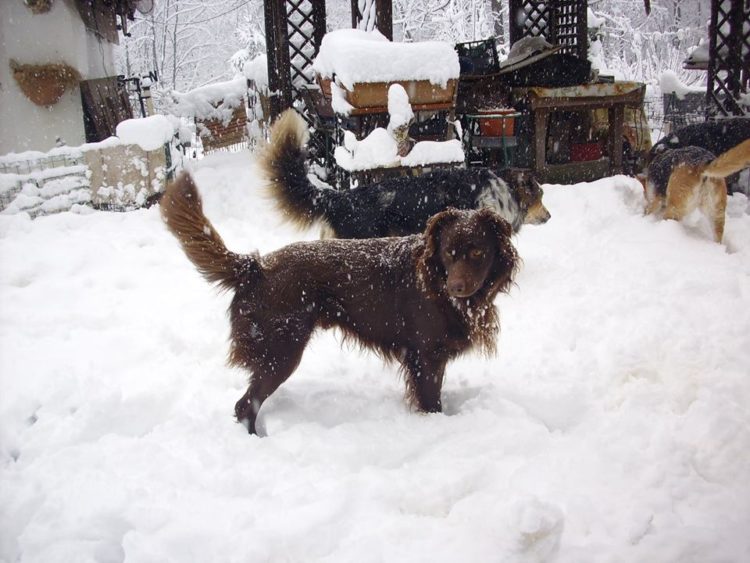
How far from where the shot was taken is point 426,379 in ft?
9.85

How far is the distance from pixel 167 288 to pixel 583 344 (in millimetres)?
3560

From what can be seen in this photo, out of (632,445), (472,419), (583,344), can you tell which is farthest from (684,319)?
(472,419)

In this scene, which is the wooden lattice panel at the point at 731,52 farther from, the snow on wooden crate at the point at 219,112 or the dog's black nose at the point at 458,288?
the snow on wooden crate at the point at 219,112

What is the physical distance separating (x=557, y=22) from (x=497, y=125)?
4274 millimetres

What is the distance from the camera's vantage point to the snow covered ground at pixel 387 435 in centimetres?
196

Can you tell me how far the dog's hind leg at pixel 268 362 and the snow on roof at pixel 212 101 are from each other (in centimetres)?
1104

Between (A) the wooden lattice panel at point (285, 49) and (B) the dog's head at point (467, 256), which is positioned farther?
(A) the wooden lattice panel at point (285, 49)

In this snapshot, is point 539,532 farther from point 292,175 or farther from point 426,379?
point 292,175

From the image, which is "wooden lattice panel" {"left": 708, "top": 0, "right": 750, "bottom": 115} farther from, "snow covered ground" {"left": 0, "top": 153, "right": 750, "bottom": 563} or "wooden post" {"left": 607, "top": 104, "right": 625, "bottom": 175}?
"snow covered ground" {"left": 0, "top": 153, "right": 750, "bottom": 563}

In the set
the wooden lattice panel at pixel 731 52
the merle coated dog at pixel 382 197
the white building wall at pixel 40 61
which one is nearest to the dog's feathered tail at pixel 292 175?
the merle coated dog at pixel 382 197

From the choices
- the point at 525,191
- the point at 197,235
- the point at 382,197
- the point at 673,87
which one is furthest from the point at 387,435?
the point at 673,87

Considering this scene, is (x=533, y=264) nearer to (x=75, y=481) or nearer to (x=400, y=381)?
(x=400, y=381)

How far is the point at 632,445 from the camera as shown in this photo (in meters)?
2.48

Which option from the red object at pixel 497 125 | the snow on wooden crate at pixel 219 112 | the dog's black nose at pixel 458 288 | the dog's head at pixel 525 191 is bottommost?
the dog's black nose at pixel 458 288
